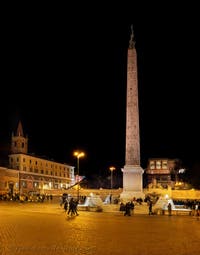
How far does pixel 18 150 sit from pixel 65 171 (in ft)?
67.8

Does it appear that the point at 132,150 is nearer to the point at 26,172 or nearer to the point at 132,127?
the point at 132,127

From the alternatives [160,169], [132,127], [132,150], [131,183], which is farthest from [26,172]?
[132,127]

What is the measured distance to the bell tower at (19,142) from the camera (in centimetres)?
9031

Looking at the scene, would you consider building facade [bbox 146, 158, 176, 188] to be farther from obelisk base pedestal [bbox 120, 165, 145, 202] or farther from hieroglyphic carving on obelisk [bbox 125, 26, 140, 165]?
hieroglyphic carving on obelisk [bbox 125, 26, 140, 165]

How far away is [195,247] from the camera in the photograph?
41.0 feet

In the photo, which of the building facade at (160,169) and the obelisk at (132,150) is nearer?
the obelisk at (132,150)

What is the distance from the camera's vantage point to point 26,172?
8681 cm

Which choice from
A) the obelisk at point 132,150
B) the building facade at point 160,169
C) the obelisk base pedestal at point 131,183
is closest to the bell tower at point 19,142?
the building facade at point 160,169

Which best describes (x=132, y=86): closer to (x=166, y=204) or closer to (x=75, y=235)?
(x=166, y=204)

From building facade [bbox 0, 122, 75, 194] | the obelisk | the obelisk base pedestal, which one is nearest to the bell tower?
building facade [bbox 0, 122, 75, 194]

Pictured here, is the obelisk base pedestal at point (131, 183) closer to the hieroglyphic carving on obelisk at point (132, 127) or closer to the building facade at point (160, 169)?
the hieroglyphic carving on obelisk at point (132, 127)

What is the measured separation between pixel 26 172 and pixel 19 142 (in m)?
7.90

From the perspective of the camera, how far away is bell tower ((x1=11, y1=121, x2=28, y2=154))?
9031 cm

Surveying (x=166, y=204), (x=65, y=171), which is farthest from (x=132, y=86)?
(x=65, y=171)
